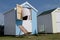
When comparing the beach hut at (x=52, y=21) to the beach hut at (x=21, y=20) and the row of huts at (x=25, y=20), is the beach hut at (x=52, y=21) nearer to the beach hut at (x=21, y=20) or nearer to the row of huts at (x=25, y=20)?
the row of huts at (x=25, y=20)

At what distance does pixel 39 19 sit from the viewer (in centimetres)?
2795

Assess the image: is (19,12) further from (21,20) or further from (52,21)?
(52,21)

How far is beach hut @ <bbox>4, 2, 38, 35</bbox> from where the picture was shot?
1973cm

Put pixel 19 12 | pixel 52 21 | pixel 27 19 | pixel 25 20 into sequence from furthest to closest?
pixel 52 21
pixel 27 19
pixel 25 20
pixel 19 12

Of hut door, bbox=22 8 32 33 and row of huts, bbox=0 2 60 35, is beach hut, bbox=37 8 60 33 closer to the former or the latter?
row of huts, bbox=0 2 60 35

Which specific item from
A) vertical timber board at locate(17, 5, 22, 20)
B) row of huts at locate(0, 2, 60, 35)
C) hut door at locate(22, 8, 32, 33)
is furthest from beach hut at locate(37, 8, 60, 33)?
vertical timber board at locate(17, 5, 22, 20)

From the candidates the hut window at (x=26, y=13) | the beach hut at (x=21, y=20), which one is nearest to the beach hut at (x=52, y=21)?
the beach hut at (x=21, y=20)

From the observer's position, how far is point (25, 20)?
812 inches

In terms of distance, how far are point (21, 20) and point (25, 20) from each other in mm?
673

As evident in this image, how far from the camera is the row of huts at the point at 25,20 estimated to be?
19844mm

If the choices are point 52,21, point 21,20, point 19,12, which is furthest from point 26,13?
point 52,21

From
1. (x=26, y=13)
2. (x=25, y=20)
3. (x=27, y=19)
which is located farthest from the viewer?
(x=27, y=19)

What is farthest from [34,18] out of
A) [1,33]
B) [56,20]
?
[1,33]

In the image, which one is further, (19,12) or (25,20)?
(25,20)
